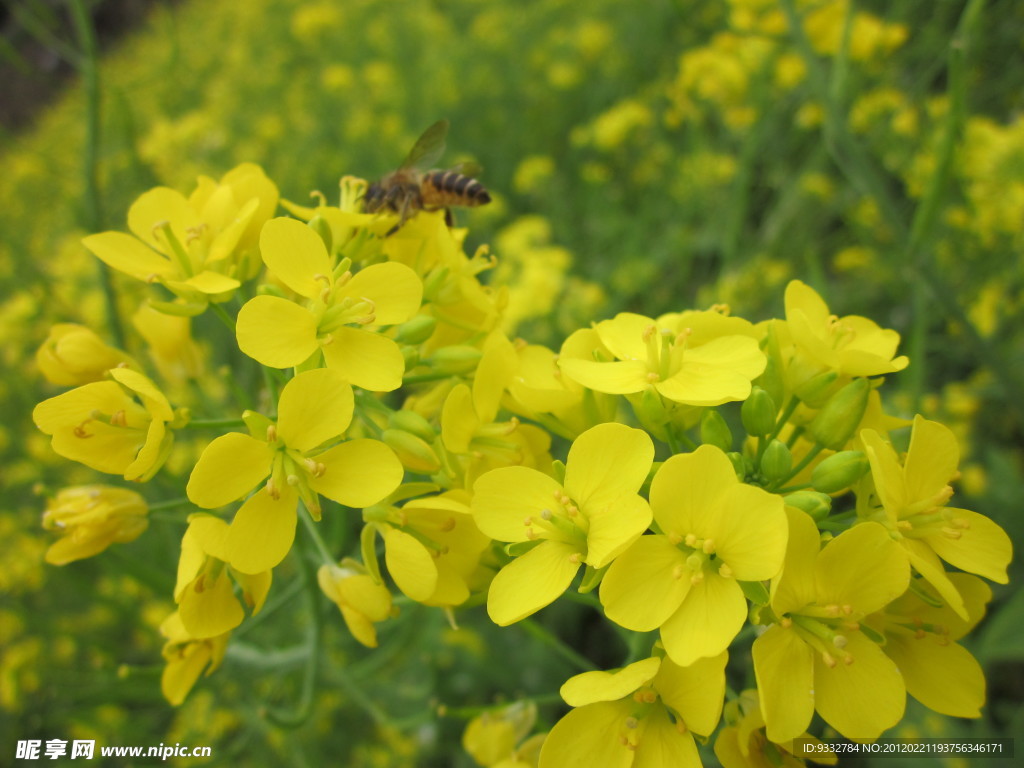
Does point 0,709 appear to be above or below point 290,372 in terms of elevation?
below

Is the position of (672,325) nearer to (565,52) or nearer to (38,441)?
(38,441)

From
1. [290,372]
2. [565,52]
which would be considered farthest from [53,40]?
[565,52]

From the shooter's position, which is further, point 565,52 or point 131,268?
point 565,52

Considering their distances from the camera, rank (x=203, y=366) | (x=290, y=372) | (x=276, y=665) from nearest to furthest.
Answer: (x=290, y=372)
(x=203, y=366)
(x=276, y=665)

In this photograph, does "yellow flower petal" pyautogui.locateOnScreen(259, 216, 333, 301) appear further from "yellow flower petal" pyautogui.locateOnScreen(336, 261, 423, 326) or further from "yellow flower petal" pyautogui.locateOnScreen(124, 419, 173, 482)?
"yellow flower petal" pyautogui.locateOnScreen(124, 419, 173, 482)

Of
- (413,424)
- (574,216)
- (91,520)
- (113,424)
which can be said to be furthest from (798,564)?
(574,216)

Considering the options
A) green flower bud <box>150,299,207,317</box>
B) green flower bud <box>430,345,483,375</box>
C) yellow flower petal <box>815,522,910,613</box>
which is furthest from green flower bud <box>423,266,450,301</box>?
yellow flower petal <box>815,522,910,613</box>

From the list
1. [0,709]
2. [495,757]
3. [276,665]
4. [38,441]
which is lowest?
[0,709]
